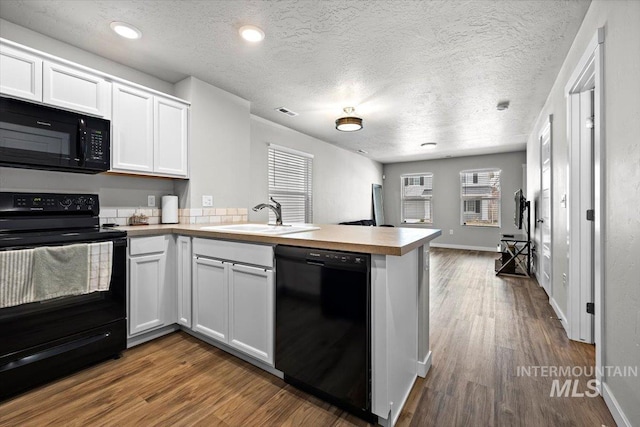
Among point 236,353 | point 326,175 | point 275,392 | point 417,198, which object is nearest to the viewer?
point 275,392

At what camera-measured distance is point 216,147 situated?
316 cm

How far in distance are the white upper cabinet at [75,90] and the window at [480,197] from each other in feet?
24.6

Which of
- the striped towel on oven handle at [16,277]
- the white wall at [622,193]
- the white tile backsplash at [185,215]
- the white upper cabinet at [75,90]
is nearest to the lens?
the white wall at [622,193]

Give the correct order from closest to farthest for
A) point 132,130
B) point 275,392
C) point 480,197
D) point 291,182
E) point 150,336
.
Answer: point 275,392 → point 150,336 → point 132,130 → point 291,182 → point 480,197

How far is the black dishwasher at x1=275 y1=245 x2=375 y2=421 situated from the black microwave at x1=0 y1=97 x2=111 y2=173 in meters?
1.69

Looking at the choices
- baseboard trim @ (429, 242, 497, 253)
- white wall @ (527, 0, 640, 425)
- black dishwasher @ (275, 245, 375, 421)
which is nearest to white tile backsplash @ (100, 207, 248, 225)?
black dishwasher @ (275, 245, 375, 421)

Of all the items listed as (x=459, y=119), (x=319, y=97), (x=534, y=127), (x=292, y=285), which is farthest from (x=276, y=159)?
(x=534, y=127)

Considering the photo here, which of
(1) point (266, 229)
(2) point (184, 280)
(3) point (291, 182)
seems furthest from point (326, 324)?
(3) point (291, 182)

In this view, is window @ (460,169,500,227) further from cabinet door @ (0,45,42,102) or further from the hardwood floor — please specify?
cabinet door @ (0,45,42,102)

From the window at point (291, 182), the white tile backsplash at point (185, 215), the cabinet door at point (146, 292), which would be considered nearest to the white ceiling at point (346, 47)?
the window at point (291, 182)

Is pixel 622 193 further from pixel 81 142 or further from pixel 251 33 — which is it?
→ pixel 81 142

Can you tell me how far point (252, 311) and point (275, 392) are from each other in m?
0.49

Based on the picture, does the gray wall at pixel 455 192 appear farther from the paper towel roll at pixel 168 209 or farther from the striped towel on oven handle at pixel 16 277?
the striped towel on oven handle at pixel 16 277

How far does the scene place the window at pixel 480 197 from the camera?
7109mm
